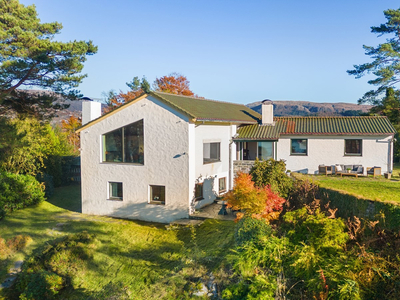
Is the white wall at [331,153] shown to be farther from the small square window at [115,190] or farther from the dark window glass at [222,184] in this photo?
the small square window at [115,190]

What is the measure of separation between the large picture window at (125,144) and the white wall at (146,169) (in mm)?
302

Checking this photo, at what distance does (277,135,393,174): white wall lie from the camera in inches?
901

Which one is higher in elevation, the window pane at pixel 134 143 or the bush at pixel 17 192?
the window pane at pixel 134 143

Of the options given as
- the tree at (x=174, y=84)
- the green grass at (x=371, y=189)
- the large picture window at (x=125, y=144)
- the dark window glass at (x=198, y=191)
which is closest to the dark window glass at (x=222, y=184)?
the dark window glass at (x=198, y=191)

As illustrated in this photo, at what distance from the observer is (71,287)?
11.6 m

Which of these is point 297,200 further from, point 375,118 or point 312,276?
point 375,118

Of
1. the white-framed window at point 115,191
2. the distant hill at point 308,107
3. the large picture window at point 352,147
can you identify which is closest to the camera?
the white-framed window at point 115,191

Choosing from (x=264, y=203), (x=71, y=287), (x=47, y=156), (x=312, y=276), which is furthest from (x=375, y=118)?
(x=47, y=156)

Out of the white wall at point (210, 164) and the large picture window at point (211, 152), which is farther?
the large picture window at point (211, 152)

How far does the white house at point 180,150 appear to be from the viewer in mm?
17859

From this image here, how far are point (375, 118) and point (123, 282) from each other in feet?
72.5

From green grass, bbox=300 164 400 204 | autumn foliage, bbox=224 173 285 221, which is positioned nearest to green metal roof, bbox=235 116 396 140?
green grass, bbox=300 164 400 204

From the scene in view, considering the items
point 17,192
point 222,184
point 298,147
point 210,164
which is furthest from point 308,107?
point 17,192

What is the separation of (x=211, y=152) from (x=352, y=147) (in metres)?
11.0
